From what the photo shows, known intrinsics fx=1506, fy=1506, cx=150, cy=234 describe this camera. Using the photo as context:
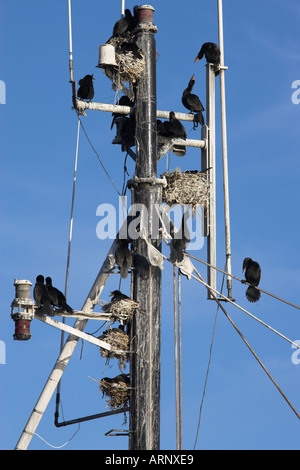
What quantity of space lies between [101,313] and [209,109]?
3800mm

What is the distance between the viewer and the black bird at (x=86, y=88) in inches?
901

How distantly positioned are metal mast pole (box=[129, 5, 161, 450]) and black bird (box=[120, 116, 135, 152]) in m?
0.46

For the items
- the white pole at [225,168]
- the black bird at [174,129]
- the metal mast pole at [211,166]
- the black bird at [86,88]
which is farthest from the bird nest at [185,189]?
the black bird at [86,88]

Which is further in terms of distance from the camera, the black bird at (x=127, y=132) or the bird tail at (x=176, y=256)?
the black bird at (x=127, y=132)

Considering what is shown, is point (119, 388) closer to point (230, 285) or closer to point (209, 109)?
point (230, 285)

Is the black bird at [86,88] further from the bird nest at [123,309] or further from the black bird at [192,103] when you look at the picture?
the bird nest at [123,309]

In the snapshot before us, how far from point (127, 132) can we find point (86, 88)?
0.93m

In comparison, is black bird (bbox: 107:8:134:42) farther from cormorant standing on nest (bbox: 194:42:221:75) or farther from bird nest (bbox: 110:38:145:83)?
cormorant standing on nest (bbox: 194:42:221:75)

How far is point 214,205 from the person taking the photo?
74.5 feet

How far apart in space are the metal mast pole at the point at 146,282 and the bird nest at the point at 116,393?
0.44 ft

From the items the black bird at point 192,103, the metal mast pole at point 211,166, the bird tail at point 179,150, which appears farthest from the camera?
the black bird at point 192,103
